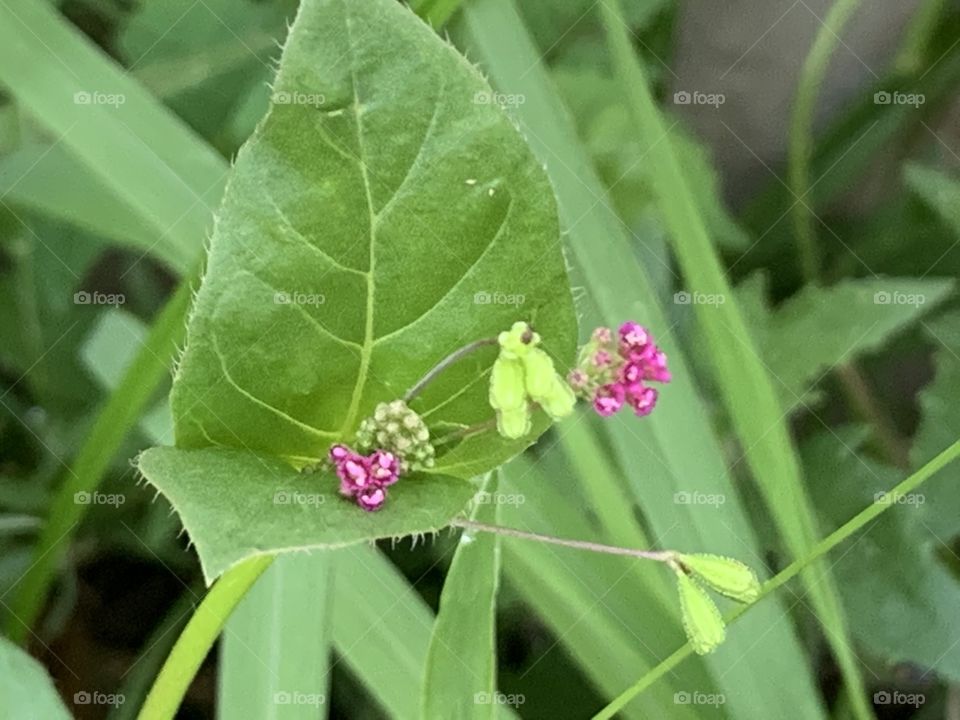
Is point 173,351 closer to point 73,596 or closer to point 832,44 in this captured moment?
point 73,596

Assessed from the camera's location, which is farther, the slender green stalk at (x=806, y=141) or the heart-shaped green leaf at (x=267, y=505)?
the slender green stalk at (x=806, y=141)

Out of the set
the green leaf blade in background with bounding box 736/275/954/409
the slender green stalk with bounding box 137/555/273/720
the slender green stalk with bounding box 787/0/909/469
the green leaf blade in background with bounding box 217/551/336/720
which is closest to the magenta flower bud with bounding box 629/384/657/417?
the slender green stalk with bounding box 137/555/273/720

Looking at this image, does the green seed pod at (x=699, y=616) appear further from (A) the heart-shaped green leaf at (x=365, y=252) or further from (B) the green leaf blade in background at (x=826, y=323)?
(B) the green leaf blade in background at (x=826, y=323)

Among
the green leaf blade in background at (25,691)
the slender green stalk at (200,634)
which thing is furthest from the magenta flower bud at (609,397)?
the green leaf blade in background at (25,691)

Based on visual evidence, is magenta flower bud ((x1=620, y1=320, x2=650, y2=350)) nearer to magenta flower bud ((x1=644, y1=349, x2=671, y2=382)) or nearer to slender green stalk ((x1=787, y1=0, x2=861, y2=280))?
magenta flower bud ((x1=644, y1=349, x2=671, y2=382))

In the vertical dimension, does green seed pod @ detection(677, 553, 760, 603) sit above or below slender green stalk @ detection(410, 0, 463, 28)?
below

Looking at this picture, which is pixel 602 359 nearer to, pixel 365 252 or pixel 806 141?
pixel 365 252

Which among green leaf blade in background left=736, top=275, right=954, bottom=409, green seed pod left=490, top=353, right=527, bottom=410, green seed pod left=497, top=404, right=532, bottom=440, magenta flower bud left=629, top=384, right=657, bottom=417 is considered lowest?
green leaf blade in background left=736, top=275, right=954, bottom=409
